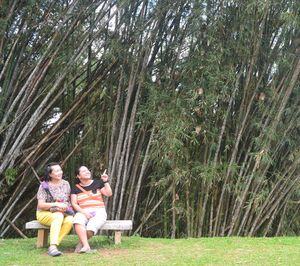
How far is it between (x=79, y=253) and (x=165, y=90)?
7.06ft

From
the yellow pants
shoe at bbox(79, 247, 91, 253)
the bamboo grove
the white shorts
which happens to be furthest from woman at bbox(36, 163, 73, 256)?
the bamboo grove

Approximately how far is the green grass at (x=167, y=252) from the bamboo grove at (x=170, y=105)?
2.25 ft

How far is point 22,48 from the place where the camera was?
546 cm

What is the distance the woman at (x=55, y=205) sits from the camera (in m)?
4.18

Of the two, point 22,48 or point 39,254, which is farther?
point 22,48

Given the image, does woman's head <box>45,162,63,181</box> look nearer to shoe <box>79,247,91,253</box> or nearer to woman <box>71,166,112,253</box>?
woman <box>71,166,112,253</box>

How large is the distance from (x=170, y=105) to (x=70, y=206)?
5.24ft

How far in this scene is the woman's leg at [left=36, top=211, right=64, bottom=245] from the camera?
4.11 m

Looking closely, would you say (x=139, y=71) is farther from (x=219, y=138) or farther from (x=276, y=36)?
(x=276, y=36)

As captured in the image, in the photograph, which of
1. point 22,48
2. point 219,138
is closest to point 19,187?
point 22,48

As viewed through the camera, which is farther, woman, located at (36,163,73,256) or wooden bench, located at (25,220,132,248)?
wooden bench, located at (25,220,132,248)

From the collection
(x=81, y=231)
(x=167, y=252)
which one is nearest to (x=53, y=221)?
(x=81, y=231)

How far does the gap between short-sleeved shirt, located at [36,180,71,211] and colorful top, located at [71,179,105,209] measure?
0.07m

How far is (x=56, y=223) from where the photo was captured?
416cm
